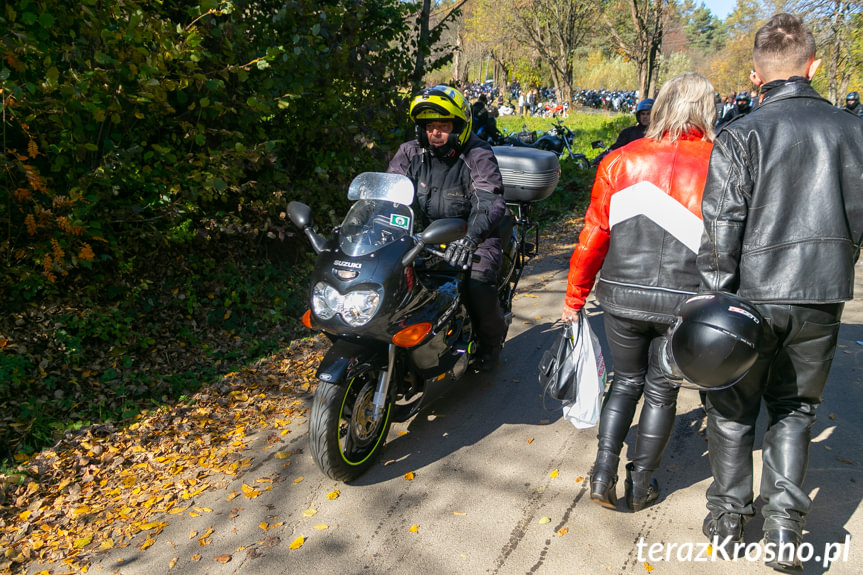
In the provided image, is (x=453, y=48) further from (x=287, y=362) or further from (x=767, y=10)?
(x=767, y=10)

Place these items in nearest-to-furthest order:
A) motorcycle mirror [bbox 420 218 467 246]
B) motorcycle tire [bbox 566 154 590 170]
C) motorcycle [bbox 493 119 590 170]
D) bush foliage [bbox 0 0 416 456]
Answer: motorcycle mirror [bbox 420 218 467 246]
bush foliage [bbox 0 0 416 456]
motorcycle [bbox 493 119 590 170]
motorcycle tire [bbox 566 154 590 170]

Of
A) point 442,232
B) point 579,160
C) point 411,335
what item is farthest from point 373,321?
point 579,160

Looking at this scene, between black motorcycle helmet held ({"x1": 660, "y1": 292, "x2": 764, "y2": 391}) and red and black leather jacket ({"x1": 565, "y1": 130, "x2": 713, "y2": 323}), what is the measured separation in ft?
1.10

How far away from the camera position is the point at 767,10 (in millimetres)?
29891

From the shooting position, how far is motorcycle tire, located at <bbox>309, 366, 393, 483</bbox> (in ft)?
10.8

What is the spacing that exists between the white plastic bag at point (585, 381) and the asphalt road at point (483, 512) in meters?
0.37

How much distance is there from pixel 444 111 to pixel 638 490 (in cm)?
252

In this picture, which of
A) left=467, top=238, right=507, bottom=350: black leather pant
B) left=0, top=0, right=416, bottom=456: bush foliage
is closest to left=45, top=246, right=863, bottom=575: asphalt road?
left=467, top=238, right=507, bottom=350: black leather pant

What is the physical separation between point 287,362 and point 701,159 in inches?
151

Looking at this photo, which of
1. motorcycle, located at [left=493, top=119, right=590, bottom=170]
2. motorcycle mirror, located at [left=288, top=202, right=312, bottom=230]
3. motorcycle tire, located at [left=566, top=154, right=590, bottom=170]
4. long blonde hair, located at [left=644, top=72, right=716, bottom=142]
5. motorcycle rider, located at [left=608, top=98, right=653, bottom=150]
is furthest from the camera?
motorcycle tire, located at [left=566, top=154, right=590, bottom=170]

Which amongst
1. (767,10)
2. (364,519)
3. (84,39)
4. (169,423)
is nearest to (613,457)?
(364,519)

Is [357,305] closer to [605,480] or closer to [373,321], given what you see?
[373,321]

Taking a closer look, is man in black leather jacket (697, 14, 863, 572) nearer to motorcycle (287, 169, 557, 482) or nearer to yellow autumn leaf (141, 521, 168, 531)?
motorcycle (287, 169, 557, 482)

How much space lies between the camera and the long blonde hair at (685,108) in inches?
112
